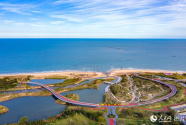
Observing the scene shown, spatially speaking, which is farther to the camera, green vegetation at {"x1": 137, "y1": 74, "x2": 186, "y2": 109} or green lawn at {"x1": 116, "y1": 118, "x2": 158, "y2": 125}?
green vegetation at {"x1": 137, "y1": 74, "x2": 186, "y2": 109}

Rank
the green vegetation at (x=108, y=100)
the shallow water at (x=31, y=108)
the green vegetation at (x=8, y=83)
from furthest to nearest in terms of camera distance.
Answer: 1. the green vegetation at (x=8, y=83)
2. the green vegetation at (x=108, y=100)
3. the shallow water at (x=31, y=108)

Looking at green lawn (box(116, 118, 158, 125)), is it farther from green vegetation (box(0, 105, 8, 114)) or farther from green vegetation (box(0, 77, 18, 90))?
green vegetation (box(0, 77, 18, 90))

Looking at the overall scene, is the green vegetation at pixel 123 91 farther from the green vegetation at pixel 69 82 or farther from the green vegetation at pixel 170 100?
the green vegetation at pixel 69 82

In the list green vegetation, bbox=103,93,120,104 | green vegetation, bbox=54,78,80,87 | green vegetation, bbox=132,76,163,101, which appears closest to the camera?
green vegetation, bbox=103,93,120,104

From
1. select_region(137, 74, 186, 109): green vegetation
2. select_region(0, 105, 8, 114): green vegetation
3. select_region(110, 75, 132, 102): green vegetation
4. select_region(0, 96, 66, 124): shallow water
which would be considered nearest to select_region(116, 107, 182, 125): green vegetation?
select_region(137, 74, 186, 109): green vegetation

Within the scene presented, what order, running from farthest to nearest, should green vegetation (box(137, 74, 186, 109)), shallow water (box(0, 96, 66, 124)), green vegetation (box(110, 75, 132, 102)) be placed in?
green vegetation (box(110, 75, 132, 102)), green vegetation (box(137, 74, 186, 109)), shallow water (box(0, 96, 66, 124))

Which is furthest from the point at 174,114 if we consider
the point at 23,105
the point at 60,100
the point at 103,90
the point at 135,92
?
the point at 23,105

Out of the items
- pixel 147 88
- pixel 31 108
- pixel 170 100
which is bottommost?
pixel 31 108

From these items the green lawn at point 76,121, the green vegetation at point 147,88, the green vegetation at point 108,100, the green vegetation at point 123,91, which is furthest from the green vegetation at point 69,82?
the green vegetation at point 147,88

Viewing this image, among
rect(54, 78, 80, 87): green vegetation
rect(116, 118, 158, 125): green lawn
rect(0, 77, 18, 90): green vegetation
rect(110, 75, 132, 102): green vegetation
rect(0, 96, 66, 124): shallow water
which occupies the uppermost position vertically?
rect(0, 77, 18, 90): green vegetation

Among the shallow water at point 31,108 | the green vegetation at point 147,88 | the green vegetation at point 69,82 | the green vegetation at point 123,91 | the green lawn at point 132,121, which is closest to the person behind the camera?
the green lawn at point 132,121

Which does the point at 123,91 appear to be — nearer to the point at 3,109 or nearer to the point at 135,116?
the point at 135,116

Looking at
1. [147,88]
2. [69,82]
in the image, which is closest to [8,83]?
[69,82]
